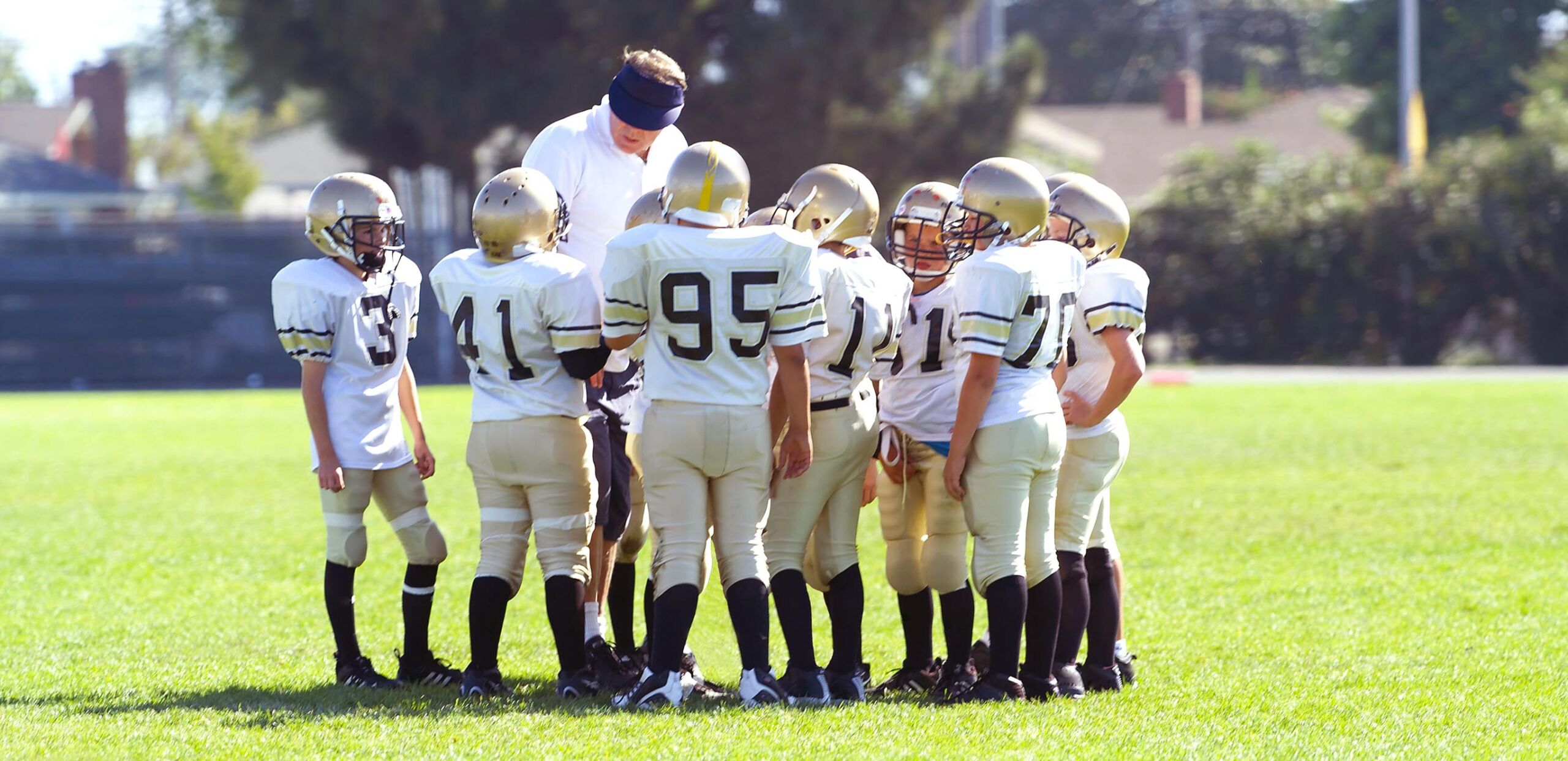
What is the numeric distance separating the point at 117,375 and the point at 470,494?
1513cm

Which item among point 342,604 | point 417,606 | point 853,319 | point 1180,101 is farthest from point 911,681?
point 1180,101

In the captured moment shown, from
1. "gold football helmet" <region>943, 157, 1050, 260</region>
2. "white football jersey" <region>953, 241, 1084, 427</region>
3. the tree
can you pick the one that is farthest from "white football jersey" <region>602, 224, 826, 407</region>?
the tree

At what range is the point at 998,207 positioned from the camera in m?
5.27

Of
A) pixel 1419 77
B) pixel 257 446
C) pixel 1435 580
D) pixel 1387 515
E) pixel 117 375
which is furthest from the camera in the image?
pixel 1419 77

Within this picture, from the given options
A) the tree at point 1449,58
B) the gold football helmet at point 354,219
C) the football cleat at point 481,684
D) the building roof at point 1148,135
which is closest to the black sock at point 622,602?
the football cleat at point 481,684

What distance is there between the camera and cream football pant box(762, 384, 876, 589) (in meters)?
5.36

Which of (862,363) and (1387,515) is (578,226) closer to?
(862,363)

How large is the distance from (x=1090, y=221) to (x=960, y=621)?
4.73 feet

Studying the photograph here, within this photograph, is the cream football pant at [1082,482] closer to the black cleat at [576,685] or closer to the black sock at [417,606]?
the black cleat at [576,685]

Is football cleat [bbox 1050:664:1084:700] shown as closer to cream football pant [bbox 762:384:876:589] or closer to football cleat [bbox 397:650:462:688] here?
cream football pant [bbox 762:384:876:589]

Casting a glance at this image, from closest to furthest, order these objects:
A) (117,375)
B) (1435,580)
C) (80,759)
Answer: (80,759)
(1435,580)
(117,375)

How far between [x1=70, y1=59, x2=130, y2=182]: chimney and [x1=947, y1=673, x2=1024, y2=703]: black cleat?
141ft

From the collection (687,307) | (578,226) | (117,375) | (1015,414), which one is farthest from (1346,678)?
(117,375)

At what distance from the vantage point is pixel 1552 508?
9.73 m
